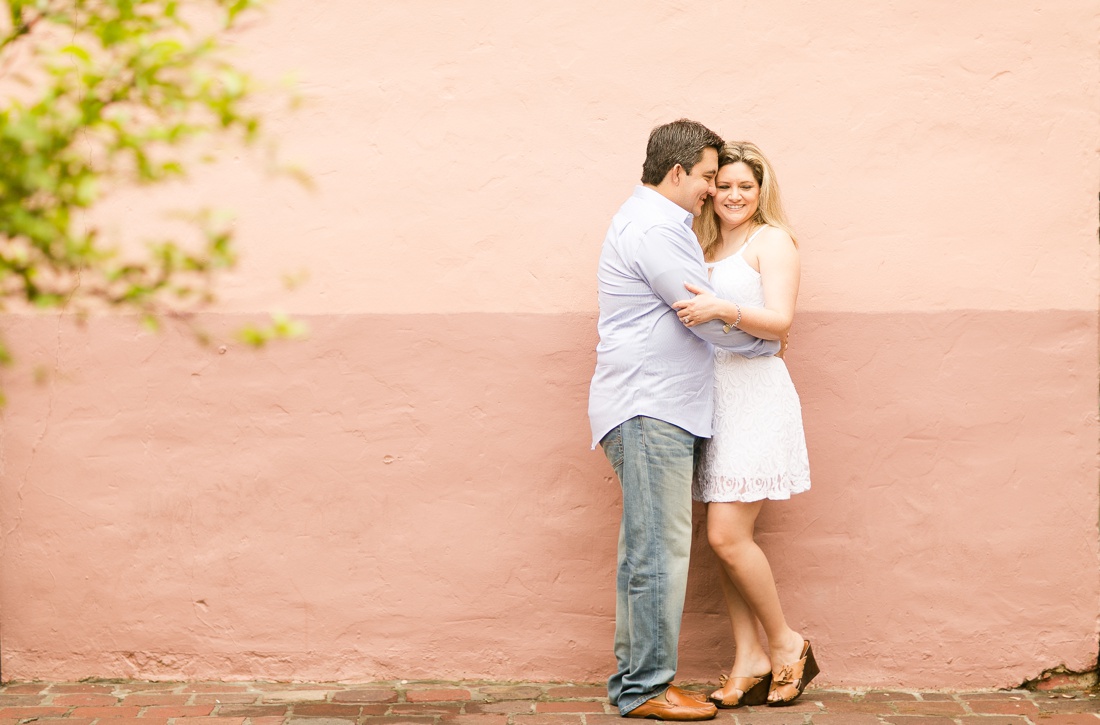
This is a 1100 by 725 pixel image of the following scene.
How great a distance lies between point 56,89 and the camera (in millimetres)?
1966

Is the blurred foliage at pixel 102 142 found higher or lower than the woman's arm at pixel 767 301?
higher

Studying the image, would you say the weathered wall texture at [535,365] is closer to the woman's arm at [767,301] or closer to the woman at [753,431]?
the woman at [753,431]

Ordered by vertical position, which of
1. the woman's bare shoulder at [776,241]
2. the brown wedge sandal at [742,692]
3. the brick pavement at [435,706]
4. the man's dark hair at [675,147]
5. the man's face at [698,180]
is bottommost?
the brick pavement at [435,706]

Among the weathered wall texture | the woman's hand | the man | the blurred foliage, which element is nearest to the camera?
the blurred foliage

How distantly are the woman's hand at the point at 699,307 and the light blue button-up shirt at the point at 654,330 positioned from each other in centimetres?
3

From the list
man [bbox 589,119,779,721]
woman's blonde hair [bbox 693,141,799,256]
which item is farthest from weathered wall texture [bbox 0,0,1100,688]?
man [bbox 589,119,779,721]

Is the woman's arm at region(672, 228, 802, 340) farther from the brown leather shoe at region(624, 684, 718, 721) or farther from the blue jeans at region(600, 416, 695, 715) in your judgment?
the brown leather shoe at region(624, 684, 718, 721)

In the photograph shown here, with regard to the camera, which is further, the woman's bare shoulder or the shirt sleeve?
the woman's bare shoulder

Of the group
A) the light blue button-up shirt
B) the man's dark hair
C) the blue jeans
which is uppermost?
the man's dark hair

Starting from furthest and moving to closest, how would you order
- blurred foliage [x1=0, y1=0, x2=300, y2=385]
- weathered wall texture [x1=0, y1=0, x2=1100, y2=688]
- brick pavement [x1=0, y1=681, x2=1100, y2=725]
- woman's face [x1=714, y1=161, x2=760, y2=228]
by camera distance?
weathered wall texture [x1=0, y1=0, x2=1100, y2=688] < woman's face [x1=714, y1=161, x2=760, y2=228] < brick pavement [x1=0, y1=681, x2=1100, y2=725] < blurred foliage [x1=0, y1=0, x2=300, y2=385]

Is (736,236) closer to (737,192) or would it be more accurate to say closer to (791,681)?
(737,192)

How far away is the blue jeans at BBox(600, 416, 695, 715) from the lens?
400cm

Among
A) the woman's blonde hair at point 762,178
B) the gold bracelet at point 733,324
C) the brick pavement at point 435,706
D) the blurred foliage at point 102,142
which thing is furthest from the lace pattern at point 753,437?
the blurred foliage at point 102,142

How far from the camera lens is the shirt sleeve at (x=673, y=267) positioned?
12.7 ft
